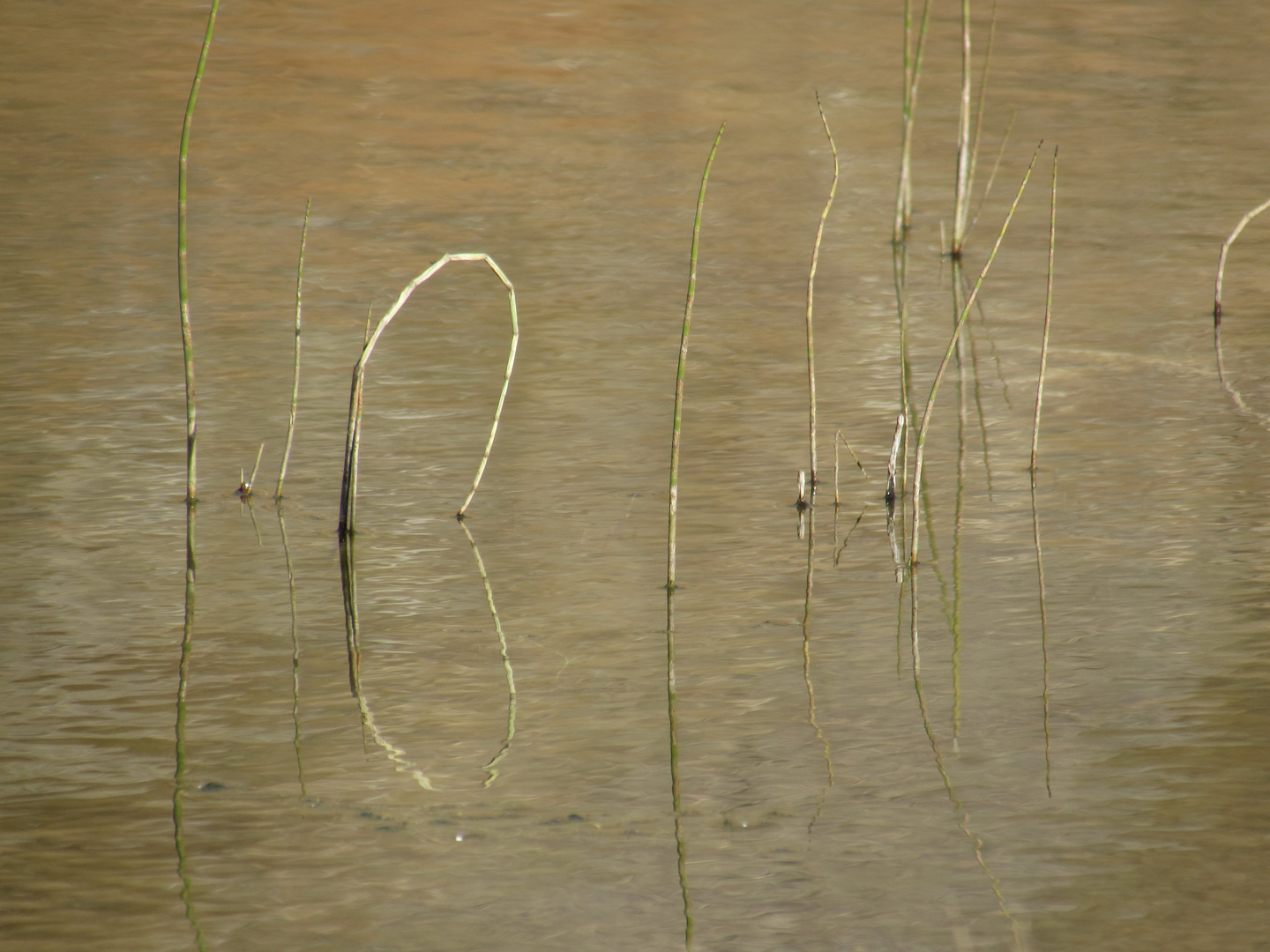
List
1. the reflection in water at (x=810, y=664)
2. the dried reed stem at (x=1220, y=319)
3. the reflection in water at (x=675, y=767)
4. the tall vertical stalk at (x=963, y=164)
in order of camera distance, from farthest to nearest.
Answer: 1. the tall vertical stalk at (x=963, y=164)
2. the dried reed stem at (x=1220, y=319)
3. the reflection in water at (x=810, y=664)
4. the reflection in water at (x=675, y=767)

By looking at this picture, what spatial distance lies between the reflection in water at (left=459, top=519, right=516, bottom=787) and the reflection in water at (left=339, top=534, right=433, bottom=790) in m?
0.09

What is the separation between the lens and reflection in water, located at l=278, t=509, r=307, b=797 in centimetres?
244

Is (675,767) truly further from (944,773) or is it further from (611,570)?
(611,570)

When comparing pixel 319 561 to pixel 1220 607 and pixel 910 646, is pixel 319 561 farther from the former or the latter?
pixel 1220 607

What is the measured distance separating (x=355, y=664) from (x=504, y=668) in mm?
213

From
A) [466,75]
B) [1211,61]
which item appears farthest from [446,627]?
[1211,61]

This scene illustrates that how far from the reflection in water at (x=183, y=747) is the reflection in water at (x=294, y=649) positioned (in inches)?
5.6

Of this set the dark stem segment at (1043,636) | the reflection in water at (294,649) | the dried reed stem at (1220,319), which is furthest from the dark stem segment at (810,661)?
the dried reed stem at (1220,319)

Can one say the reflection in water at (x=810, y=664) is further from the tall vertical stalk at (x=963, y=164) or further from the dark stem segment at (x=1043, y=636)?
the tall vertical stalk at (x=963, y=164)

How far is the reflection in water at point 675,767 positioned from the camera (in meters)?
2.08

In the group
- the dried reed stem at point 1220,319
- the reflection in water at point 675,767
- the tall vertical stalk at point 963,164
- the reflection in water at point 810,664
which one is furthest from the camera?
the tall vertical stalk at point 963,164

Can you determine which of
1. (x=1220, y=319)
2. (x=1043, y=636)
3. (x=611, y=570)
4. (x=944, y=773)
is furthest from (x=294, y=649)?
(x=1220, y=319)

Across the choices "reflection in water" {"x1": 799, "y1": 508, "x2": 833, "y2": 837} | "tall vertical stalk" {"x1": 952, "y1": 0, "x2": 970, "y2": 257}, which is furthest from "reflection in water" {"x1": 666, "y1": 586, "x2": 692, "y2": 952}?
"tall vertical stalk" {"x1": 952, "y1": 0, "x2": 970, "y2": 257}

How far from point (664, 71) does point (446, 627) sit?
590cm
